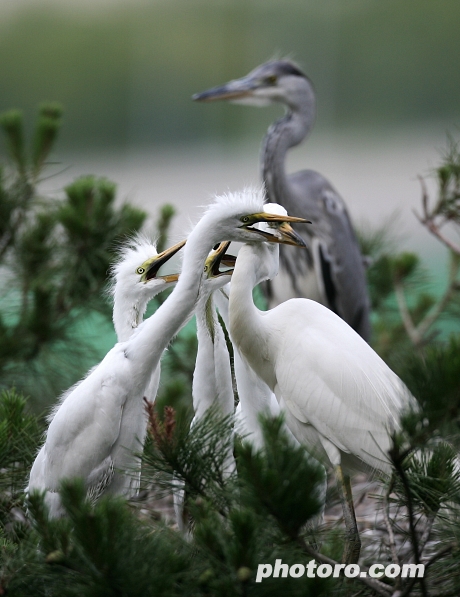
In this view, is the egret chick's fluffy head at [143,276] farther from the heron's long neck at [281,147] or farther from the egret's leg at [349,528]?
the heron's long neck at [281,147]

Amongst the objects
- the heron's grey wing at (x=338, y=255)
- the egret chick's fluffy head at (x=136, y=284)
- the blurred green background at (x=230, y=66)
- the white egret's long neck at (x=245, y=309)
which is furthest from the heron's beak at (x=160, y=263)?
the blurred green background at (x=230, y=66)

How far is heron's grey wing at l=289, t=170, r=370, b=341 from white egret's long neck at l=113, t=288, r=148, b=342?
1.97 m

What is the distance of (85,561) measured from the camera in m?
0.96

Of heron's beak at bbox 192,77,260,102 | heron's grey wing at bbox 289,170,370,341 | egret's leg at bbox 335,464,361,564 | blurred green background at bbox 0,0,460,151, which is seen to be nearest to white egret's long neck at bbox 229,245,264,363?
egret's leg at bbox 335,464,361,564

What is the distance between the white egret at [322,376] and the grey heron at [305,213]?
1926mm

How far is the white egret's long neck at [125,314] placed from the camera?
1.75 m

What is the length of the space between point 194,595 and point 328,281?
2.84 meters

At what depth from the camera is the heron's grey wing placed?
12.0ft

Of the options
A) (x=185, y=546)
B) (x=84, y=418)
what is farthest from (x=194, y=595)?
(x=84, y=418)

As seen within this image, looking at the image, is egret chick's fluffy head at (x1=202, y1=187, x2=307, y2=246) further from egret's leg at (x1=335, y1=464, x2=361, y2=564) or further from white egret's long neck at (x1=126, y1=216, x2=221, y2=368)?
egret's leg at (x1=335, y1=464, x2=361, y2=564)

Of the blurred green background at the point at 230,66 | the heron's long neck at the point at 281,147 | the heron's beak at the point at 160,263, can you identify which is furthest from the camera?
the blurred green background at the point at 230,66

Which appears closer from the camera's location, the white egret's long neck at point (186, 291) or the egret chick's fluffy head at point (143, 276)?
the white egret's long neck at point (186, 291)

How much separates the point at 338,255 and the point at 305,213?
0.23 m

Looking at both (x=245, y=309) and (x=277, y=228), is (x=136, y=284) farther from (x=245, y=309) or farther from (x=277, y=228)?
(x=277, y=228)
